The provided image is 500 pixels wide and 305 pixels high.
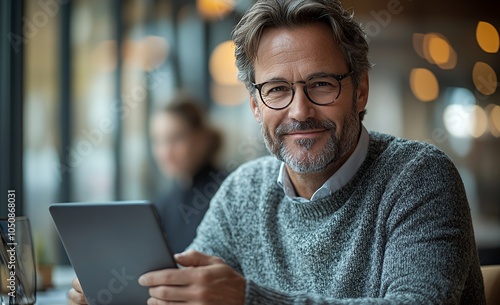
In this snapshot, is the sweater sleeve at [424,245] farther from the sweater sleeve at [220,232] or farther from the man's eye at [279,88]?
the sweater sleeve at [220,232]

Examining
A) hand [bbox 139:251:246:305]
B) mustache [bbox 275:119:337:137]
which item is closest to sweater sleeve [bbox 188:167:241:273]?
mustache [bbox 275:119:337:137]

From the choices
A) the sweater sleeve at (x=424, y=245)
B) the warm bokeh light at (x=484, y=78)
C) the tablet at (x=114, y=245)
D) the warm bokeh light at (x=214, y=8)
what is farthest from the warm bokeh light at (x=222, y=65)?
the tablet at (x=114, y=245)

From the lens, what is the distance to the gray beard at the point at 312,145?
1.53 meters

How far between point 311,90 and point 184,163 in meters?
1.80

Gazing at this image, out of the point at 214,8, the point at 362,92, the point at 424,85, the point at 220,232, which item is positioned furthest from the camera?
the point at 214,8

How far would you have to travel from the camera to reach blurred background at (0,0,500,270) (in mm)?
3398

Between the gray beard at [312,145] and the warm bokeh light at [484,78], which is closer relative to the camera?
the gray beard at [312,145]

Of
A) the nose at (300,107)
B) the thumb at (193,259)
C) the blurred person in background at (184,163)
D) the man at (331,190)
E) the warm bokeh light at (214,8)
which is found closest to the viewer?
the thumb at (193,259)

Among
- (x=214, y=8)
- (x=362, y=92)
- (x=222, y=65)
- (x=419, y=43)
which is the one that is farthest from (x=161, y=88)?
(x=362, y=92)

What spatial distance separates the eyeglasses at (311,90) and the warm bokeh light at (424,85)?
→ 1953 millimetres

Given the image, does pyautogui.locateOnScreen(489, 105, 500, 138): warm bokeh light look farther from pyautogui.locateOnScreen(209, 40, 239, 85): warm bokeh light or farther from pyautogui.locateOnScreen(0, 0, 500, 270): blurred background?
pyautogui.locateOnScreen(209, 40, 239, 85): warm bokeh light

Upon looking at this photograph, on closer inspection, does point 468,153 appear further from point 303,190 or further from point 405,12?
point 303,190

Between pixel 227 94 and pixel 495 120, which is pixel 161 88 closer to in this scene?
pixel 227 94

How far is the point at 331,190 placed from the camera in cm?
156
